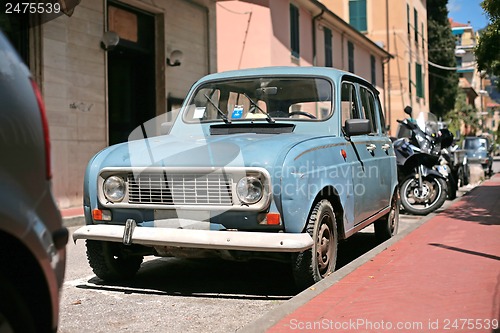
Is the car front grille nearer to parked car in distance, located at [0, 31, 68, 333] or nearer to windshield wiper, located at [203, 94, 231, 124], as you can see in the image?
windshield wiper, located at [203, 94, 231, 124]

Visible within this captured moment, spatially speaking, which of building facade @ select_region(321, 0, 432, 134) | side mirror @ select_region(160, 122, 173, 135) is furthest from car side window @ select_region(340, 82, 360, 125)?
building facade @ select_region(321, 0, 432, 134)

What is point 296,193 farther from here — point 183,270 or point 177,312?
point 183,270

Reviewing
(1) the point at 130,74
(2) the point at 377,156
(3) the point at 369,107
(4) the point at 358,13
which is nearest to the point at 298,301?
(2) the point at 377,156

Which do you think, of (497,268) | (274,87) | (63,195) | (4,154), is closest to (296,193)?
(274,87)

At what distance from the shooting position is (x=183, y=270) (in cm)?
600

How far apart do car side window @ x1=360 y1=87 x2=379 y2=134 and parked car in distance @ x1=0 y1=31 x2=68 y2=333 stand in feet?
15.8

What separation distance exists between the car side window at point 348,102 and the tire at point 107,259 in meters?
2.44

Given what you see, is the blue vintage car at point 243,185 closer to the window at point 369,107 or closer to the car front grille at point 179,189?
the car front grille at point 179,189

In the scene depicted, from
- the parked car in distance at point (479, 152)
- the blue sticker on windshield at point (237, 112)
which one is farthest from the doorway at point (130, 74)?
the parked car in distance at point (479, 152)

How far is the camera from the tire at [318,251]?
4613mm

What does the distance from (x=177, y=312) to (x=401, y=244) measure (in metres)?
3.30

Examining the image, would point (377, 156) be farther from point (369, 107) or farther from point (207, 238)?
point (207, 238)

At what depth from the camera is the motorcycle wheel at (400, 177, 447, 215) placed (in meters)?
10.4

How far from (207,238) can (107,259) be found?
1.14m
